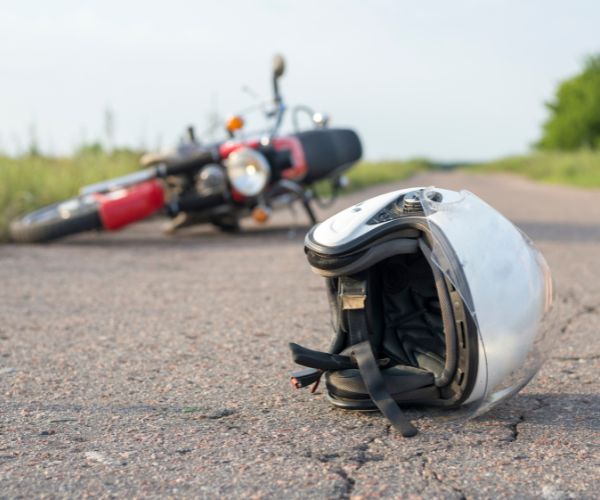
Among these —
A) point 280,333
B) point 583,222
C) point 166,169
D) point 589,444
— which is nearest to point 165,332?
point 280,333

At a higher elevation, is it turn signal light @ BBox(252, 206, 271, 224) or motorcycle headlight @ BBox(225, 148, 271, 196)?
motorcycle headlight @ BBox(225, 148, 271, 196)

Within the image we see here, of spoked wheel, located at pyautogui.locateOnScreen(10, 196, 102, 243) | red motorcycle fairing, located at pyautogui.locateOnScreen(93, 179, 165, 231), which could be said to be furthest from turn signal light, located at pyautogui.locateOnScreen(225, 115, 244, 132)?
spoked wheel, located at pyautogui.locateOnScreen(10, 196, 102, 243)

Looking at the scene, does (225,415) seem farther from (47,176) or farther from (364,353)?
(47,176)

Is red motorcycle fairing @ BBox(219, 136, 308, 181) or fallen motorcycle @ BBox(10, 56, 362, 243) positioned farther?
red motorcycle fairing @ BBox(219, 136, 308, 181)

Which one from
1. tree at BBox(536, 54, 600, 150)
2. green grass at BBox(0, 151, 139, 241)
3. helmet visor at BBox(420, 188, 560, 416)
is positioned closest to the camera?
helmet visor at BBox(420, 188, 560, 416)

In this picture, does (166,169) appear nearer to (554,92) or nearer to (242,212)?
(242,212)

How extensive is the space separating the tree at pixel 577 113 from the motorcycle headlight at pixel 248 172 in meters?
39.4

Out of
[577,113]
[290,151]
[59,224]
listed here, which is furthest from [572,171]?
[59,224]

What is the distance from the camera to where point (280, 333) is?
3723 mm

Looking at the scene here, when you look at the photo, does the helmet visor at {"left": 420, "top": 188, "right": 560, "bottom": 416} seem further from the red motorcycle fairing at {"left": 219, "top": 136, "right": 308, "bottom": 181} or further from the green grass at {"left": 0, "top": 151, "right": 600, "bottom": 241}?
the green grass at {"left": 0, "top": 151, "right": 600, "bottom": 241}

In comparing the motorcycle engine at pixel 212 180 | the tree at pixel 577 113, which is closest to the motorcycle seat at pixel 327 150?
the motorcycle engine at pixel 212 180

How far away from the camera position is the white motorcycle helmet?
2289 mm

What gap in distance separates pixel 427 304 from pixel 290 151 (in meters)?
4.90

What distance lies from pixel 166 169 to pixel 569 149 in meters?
42.9
